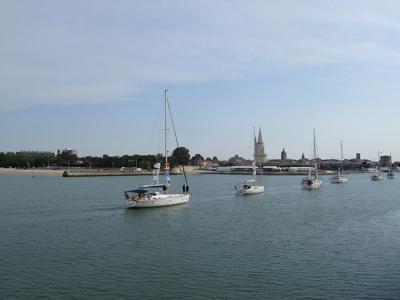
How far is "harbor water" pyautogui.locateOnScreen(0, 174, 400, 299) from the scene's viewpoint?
83.1ft

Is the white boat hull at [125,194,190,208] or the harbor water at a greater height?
the white boat hull at [125,194,190,208]

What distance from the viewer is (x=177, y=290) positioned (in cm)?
2522

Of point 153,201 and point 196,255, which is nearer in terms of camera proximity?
point 196,255

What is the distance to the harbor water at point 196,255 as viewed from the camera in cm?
2534

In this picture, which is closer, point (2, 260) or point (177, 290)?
point (177, 290)

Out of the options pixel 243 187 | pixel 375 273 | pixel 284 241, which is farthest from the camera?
pixel 243 187

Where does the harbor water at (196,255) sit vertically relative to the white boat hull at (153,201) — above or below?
below

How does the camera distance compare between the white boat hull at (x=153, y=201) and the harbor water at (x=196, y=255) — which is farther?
the white boat hull at (x=153, y=201)

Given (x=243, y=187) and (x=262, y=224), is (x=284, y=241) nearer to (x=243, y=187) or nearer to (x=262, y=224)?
(x=262, y=224)

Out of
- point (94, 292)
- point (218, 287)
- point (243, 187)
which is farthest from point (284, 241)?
point (243, 187)

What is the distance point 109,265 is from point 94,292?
→ 18.8ft

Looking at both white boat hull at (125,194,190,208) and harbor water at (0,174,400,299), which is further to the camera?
white boat hull at (125,194,190,208)

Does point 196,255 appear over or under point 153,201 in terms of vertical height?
under

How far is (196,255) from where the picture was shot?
33625 mm
